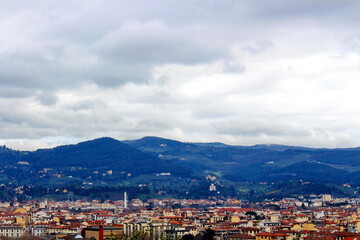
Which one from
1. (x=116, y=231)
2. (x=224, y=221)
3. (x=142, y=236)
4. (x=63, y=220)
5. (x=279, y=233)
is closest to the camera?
(x=142, y=236)

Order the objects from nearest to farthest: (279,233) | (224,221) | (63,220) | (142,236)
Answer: (142,236) < (279,233) < (224,221) < (63,220)

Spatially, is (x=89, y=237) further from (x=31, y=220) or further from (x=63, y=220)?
(x=31, y=220)

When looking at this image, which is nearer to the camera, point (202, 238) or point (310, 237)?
point (310, 237)

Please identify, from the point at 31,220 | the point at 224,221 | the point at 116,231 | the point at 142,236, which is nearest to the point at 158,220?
the point at 116,231

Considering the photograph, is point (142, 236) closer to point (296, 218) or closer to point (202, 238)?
point (202, 238)

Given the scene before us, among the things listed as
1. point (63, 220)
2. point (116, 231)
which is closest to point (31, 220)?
point (63, 220)

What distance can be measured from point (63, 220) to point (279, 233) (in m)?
55.6

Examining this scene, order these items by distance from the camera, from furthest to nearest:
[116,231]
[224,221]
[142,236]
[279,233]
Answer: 1. [224,221]
2. [116,231]
3. [279,233]
4. [142,236]

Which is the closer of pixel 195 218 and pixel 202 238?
pixel 202 238

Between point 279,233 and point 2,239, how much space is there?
37.6 m

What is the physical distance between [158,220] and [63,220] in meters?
32.0

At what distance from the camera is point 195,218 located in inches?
5669

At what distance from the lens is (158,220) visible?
124m

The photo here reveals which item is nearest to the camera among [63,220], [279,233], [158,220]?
[279,233]
